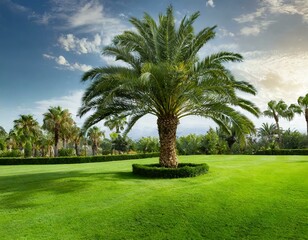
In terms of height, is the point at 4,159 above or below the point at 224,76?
below

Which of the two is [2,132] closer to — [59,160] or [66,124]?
[66,124]

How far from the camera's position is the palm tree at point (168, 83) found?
50.8 feet

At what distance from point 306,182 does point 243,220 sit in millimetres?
5657

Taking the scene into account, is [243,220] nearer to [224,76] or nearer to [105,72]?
[224,76]

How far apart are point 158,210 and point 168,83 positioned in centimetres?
751

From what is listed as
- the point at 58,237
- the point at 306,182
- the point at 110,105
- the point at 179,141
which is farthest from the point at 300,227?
the point at 179,141

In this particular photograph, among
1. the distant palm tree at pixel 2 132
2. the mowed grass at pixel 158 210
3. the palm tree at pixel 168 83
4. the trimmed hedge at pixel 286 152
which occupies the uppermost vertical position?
the distant palm tree at pixel 2 132

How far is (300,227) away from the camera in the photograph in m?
8.30

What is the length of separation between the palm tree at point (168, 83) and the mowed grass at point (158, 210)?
15.6 feet

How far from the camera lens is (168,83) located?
1527 cm

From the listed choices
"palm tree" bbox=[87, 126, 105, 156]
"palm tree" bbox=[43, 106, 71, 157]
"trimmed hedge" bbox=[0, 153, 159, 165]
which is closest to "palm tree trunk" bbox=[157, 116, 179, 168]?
"trimmed hedge" bbox=[0, 153, 159, 165]

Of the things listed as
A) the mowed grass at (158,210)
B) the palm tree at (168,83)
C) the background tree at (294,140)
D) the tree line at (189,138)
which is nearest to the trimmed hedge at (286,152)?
the tree line at (189,138)

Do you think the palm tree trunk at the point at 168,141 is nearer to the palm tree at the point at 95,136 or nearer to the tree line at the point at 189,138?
the tree line at the point at 189,138

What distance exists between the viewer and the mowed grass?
808 centimetres
